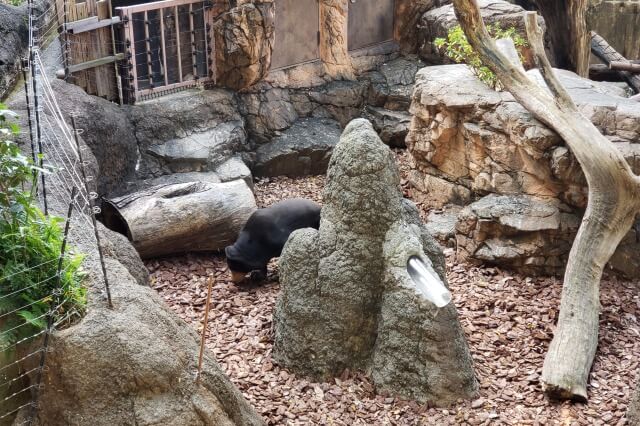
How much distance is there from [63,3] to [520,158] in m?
5.18

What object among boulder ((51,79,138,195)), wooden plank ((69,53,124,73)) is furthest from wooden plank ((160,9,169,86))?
boulder ((51,79,138,195))

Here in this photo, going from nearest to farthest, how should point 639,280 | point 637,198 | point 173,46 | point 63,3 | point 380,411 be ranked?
1. point 380,411
2. point 637,198
3. point 639,280
4. point 63,3
5. point 173,46

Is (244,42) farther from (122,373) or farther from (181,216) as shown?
(122,373)

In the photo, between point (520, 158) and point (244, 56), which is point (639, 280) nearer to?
point (520, 158)

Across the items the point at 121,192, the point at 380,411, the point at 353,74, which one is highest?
the point at 353,74

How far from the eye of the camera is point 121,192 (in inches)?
351

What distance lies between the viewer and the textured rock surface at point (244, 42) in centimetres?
1035

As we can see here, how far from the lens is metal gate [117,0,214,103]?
9766 millimetres

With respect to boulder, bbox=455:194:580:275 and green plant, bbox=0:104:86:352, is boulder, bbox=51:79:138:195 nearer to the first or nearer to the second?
green plant, bbox=0:104:86:352

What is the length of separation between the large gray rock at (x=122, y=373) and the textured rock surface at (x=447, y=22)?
293 inches

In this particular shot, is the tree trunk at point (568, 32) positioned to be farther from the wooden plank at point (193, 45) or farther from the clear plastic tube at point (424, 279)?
the clear plastic tube at point (424, 279)

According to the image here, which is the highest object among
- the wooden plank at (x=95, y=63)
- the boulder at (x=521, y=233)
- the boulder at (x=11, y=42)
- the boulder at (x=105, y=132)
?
the boulder at (x=11, y=42)

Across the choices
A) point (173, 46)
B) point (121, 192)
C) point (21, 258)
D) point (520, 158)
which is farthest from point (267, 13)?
point (21, 258)

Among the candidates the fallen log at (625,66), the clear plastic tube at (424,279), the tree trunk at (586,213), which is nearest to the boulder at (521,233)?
the tree trunk at (586,213)
